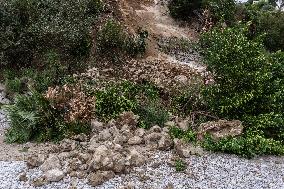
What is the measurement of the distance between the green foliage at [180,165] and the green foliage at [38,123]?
7.80 feet

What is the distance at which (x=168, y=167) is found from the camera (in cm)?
858

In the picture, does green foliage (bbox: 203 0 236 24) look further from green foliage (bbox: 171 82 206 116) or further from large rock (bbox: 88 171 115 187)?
large rock (bbox: 88 171 115 187)

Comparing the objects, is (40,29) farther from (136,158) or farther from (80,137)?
(136,158)

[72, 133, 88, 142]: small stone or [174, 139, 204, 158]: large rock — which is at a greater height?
[174, 139, 204, 158]: large rock

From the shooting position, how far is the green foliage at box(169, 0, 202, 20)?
17.1 m

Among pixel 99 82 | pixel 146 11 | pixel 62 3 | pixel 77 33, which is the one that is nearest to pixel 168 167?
pixel 99 82

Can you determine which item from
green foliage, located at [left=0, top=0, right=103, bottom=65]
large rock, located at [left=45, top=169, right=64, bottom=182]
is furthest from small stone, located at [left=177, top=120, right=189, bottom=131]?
green foliage, located at [left=0, top=0, right=103, bottom=65]

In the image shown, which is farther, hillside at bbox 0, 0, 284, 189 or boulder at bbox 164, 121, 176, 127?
boulder at bbox 164, 121, 176, 127

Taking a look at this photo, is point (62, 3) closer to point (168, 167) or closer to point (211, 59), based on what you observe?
point (211, 59)

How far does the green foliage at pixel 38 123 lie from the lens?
10.1m

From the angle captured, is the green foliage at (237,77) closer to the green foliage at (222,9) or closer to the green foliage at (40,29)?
the green foliage at (40,29)

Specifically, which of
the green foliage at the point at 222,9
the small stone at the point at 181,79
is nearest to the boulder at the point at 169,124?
the small stone at the point at 181,79

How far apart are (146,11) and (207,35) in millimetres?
5747

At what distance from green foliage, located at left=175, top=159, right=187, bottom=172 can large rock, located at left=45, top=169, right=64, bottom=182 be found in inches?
78.2
